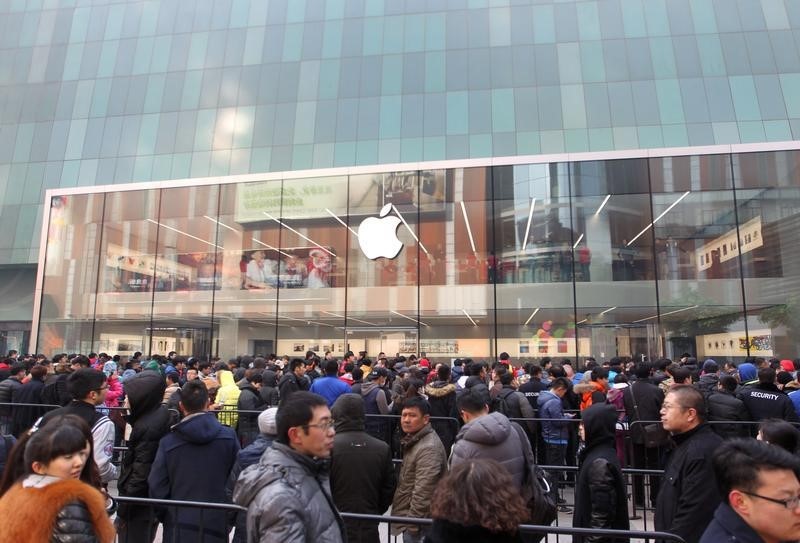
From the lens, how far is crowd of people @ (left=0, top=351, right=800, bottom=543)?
7.51 feet

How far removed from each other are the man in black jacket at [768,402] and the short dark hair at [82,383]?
8.08 meters

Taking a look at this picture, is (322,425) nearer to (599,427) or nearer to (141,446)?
(599,427)

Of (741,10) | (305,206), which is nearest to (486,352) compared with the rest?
(305,206)

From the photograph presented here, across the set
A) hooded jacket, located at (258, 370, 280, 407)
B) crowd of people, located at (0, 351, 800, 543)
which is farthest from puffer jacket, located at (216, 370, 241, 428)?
hooded jacket, located at (258, 370, 280, 407)

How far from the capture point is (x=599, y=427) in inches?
161

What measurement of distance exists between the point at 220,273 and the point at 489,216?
36.9 ft

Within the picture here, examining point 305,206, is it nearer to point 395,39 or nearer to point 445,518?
point 395,39

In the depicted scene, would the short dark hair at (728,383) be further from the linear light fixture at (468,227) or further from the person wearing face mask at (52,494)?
the linear light fixture at (468,227)

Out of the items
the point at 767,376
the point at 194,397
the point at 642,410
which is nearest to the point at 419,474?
the point at 194,397

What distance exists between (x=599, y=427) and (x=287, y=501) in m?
2.62

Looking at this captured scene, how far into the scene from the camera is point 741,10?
24.2 metres

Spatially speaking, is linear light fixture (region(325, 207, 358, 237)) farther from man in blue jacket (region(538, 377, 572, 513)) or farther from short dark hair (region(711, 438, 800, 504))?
short dark hair (region(711, 438, 800, 504))

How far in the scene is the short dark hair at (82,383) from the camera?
4887 mm

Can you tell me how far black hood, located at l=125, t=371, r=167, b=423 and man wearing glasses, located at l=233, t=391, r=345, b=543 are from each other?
102 inches
